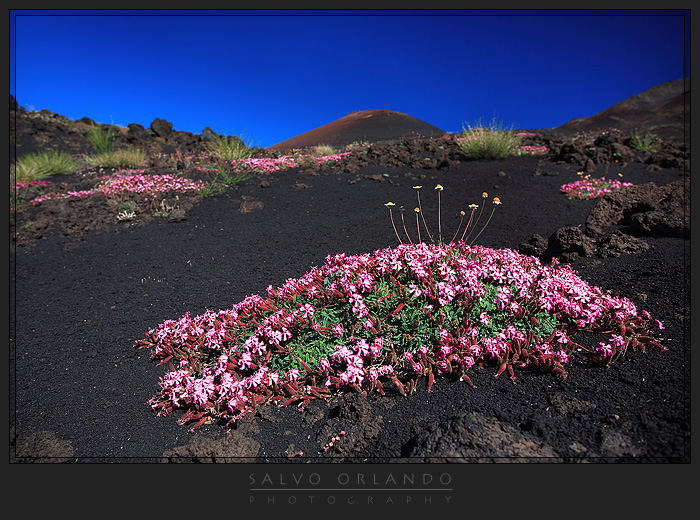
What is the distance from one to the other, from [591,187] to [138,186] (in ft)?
34.1

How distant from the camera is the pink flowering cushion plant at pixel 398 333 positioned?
280cm

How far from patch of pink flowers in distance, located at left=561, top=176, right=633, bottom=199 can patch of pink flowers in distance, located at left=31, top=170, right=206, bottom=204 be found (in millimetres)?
8072

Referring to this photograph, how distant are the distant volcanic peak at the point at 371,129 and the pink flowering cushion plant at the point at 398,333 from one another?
1865 cm

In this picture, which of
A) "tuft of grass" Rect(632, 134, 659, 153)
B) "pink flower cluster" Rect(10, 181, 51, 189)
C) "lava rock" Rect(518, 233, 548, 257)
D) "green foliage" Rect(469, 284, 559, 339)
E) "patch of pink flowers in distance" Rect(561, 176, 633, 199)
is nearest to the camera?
"green foliage" Rect(469, 284, 559, 339)

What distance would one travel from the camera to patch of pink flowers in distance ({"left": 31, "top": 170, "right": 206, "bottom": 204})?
9867 millimetres

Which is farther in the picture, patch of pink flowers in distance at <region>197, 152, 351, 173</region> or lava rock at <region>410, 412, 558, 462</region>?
patch of pink flowers in distance at <region>197, 152, 351, 173</region>

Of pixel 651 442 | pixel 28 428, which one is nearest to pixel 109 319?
pixel 28 428

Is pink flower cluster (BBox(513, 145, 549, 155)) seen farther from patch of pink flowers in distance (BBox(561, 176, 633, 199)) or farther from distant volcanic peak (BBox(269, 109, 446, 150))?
distant volcanic peak (BBox(269, 109, 446, 150))

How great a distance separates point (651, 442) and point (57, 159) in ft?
57.5

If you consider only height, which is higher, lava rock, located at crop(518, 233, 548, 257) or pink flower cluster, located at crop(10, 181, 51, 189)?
pink flower cluster, located at crop(10, 181, 51, 189)

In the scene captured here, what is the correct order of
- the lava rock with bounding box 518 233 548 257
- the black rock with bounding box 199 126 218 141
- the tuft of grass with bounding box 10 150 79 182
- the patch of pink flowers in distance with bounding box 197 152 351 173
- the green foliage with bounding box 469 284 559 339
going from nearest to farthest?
the green foliage with bounding box 469 284 559 339, the lava rock with bounding box 518 233 548 257, the patch of pink flowers in distance with bounding box 197 152 351 173, the tuft of grass with bounding box 10 150 79 182, the black rock with bounding box 199 126 218 141

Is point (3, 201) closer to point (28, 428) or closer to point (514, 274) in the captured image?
point (28, 428)

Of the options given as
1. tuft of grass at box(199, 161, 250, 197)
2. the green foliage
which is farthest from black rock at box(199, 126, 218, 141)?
the green foliage

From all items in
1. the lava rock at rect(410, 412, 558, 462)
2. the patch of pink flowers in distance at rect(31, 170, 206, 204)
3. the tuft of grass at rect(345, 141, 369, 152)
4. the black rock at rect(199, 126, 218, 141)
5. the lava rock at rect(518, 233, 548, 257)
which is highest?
the black rock at rect(199, 126, 218, 141)
